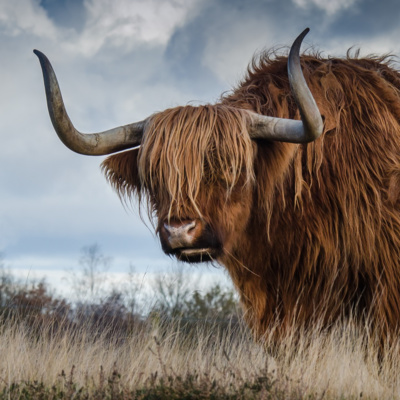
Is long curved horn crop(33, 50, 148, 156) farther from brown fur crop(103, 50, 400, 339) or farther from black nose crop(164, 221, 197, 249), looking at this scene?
black nose crop(164, 221, 197, 249)

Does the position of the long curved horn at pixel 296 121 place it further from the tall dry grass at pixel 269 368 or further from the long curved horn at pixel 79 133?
the tall dry grass at pixel 269 368

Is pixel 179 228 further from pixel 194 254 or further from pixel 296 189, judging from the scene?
pixel 296 189

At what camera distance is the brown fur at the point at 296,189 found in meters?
4.52

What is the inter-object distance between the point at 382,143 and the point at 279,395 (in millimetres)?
2241

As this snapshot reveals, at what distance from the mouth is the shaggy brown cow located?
2cm

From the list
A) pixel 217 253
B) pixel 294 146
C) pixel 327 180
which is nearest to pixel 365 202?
pixel 327 180

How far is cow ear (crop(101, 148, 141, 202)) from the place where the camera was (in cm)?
515

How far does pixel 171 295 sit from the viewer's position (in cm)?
1336

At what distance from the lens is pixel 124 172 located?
5.18 meters

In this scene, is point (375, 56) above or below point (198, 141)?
above

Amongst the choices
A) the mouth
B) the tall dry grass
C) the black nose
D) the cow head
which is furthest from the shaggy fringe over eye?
the tall dry grass

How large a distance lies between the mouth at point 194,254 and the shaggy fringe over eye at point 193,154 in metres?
0.26

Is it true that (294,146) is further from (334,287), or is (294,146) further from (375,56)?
(375,56)

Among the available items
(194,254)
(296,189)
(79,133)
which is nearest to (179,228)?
(194,254)
